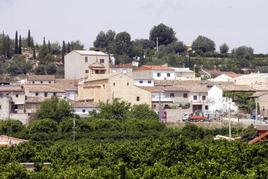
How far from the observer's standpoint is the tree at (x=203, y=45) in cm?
11000

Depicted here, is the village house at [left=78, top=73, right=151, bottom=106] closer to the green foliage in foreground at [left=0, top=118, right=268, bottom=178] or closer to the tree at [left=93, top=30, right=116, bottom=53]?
the green foliage in foreground at [left=0, top=118, right=268, bottom=178]

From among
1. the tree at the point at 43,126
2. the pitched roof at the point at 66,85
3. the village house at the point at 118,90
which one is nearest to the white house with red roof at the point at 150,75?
the pitched roof at the point at 66,85

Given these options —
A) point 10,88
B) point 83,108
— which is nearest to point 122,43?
point 10,88

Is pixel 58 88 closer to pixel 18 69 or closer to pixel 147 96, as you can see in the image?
pixel 147 96

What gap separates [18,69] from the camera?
87312 millimetres

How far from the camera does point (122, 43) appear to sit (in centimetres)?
10244

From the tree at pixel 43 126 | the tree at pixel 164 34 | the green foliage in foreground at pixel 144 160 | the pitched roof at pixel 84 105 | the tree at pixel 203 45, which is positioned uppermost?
the tree at pixel 164 34

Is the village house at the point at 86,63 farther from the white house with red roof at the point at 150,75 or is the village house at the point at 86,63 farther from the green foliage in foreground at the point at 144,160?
the green foliage in foreground at the point at 144,160

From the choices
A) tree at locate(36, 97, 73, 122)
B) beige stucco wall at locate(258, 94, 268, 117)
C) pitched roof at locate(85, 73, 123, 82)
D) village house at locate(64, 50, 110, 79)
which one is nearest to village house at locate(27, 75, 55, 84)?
village house at locate(64, 50, 110, 79)

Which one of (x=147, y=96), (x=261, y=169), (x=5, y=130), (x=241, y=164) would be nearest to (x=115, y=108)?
(x=147, y=96)

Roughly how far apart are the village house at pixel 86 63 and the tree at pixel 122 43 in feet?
87.5

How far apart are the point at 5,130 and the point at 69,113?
19.7 feet

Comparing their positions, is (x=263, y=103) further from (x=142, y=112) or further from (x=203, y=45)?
(x=203, y=45)

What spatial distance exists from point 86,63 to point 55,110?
59.0 feet
